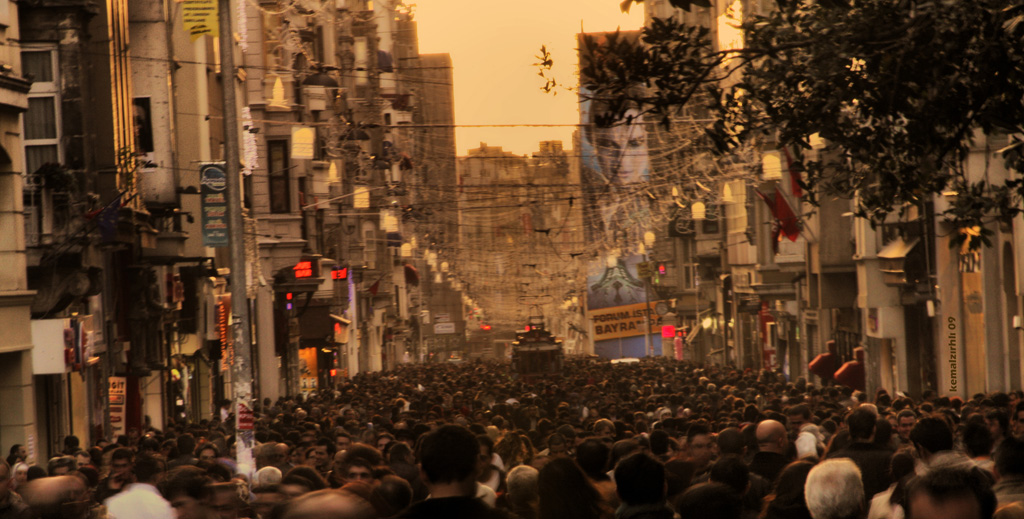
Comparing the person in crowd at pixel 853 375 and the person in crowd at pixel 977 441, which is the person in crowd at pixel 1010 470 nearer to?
the person in crowd at pixel 977 441

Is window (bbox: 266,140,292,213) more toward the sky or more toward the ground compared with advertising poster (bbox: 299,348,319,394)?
more toward the sky

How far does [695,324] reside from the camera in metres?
80.9

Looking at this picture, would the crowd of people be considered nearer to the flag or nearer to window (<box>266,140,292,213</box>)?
the flag

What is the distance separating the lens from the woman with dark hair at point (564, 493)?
759cm

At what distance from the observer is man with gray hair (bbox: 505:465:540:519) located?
9.30 meters

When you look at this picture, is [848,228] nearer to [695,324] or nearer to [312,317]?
[312,317]

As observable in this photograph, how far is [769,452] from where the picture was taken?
965 cm

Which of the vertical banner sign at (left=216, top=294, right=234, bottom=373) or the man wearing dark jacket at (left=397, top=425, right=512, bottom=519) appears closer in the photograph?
the man wearing dark jacket at (left=397, top=425, right=512, bottom=519)

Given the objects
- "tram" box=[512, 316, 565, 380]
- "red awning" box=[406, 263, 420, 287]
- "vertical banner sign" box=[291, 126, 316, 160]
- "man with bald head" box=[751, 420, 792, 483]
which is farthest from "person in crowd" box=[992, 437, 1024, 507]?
"red awning" box=[406, 263, 420, 287]

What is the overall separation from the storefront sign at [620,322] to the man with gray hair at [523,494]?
293ft

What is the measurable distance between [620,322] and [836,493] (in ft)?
305

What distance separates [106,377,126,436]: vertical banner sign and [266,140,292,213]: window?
20187 millimetres

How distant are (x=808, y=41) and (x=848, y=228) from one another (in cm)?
2872

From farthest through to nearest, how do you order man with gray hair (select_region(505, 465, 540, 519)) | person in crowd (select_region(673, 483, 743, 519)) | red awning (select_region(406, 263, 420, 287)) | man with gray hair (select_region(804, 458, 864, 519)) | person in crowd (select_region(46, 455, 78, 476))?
red awning (select_region(406, 263, 420, 287)), person in crowd (select_region(46, 455, 78, 476)), man with gray hair (select_region(505, 465, 540, 519)), man with gray hair (select_region(804, 458, 864, 519)), person in crowd (select_region(673, 483, 743, 519))
